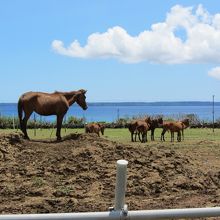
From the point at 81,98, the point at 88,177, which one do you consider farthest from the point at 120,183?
the point at 81,98

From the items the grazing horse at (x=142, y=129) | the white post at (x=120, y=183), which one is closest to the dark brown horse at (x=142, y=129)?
the grazing horse at (x=142, y=129)

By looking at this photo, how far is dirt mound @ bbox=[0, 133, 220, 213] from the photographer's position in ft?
34.7

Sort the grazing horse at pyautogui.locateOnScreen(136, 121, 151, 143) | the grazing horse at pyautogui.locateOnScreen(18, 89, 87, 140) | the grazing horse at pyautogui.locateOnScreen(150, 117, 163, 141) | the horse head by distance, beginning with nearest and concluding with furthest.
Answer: the grazing horse at pyautogui.locateOnScreen(18, 89, 87, 140) < the horse head < the grazing horse at pyautogui.locateOnScreen(136, 121, 151, 143) < the grazing horse at pyautogui.locateOnScreen(150, 117, 163, 141)

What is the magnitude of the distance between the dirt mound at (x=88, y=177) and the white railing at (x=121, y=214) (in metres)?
6.02

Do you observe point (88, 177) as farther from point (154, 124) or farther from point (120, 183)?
point (154, 124)

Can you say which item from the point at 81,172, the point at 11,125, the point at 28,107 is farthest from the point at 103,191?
the point at 11,125

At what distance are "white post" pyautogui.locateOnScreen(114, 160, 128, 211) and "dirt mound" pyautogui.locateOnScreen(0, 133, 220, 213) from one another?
607 cm

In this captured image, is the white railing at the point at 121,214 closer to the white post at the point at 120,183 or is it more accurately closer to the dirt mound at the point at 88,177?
the white post at the point at 120,183

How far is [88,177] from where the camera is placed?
12.5 metres

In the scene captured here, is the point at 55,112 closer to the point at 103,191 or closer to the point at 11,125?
the point at 103,191

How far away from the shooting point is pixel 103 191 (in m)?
11.7

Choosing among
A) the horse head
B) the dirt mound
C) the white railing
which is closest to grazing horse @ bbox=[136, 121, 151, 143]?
the horse head

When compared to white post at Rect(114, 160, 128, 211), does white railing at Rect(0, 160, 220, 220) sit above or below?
below

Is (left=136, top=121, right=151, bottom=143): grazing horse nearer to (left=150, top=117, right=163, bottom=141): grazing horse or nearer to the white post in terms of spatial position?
(left=150, top=117, right=163, bottom=141): grazing horse
